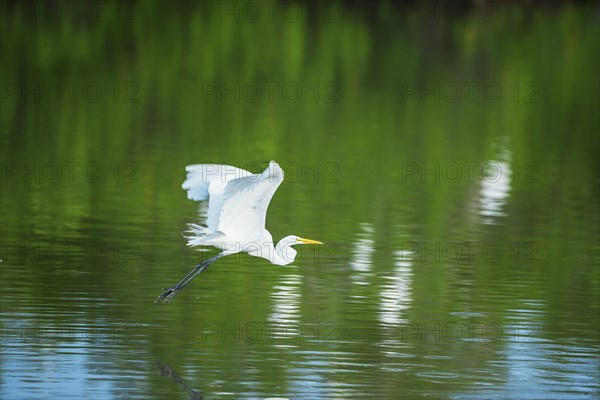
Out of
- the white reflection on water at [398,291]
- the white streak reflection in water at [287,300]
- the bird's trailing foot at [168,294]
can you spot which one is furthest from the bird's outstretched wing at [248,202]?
the white reflection on water at [398,291]

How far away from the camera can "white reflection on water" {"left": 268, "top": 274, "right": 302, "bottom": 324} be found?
45.8 feet

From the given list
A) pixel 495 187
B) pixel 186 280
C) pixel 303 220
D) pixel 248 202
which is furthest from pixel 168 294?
pixel 495 187

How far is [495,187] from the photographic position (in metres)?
23.5

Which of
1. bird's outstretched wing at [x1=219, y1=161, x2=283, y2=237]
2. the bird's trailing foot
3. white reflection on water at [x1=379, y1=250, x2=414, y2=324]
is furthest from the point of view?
white reflection on water at [x1=379, y1=250, x2=414, y2=324]

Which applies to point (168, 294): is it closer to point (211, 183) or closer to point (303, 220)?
point (211, 183)

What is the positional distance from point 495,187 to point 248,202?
1128 cm

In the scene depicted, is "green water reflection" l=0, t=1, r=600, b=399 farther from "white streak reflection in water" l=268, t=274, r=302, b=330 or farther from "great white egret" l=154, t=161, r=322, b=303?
"great white egret" l=154, t=161, r=322, b=303

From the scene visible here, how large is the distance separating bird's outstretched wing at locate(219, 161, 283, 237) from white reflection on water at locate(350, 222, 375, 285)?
2.85m

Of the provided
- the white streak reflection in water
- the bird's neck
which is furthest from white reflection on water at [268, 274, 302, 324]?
the bird's neck

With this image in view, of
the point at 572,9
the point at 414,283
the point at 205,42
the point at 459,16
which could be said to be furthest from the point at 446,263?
the point at 572,9

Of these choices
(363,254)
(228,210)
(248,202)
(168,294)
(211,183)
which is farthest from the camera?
(363,254)

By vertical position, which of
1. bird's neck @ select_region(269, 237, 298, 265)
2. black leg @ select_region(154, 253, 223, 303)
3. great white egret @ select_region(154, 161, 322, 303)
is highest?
great white egret @ select_region(154, 161, 322, 303)

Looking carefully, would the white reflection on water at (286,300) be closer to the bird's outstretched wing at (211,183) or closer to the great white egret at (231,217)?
the great white egret at (231,217)

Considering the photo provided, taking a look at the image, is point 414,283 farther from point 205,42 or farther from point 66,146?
point 205,42
